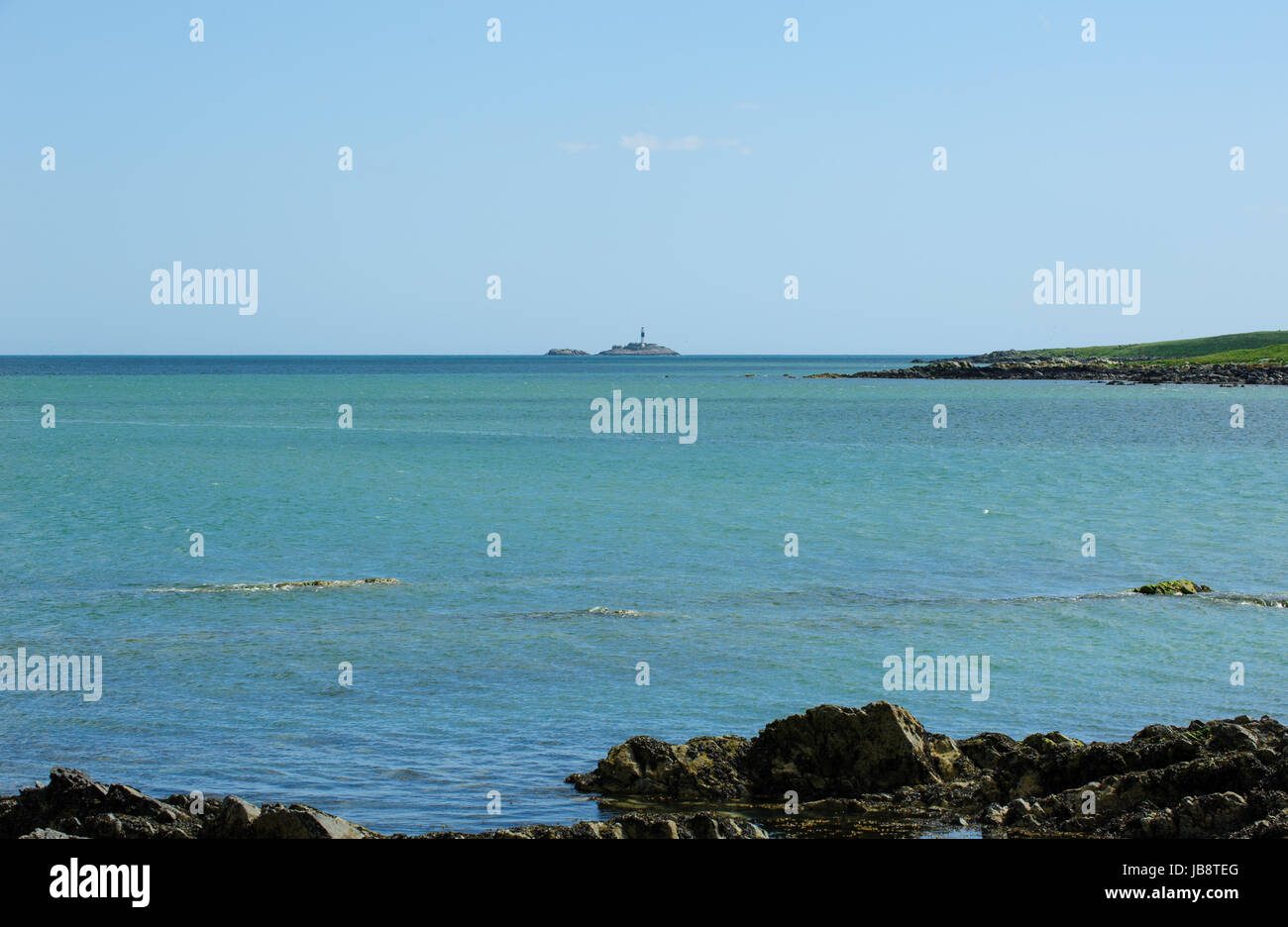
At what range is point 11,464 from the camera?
2420 inches

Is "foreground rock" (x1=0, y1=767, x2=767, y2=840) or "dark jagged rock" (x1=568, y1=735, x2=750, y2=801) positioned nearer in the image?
"foreground rock" (x1=0, y1=767, x2=767, y2=840)

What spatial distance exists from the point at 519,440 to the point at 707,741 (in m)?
64.7

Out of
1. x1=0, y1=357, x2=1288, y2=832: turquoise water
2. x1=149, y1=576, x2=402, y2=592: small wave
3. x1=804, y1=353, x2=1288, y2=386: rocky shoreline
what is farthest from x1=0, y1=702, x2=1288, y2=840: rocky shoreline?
x1=804, y1=353, x2=1288, y2=386: rocky shoreline

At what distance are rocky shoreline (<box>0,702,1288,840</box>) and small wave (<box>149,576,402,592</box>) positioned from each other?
14.5 meters

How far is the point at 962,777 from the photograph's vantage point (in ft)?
45.4

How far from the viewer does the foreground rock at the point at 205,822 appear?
10750mm

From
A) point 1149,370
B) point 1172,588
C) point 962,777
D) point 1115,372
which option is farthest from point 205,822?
point 1115,372

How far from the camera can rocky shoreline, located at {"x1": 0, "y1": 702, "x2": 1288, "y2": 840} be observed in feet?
36.9

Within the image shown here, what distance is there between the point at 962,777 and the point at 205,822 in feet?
25.6

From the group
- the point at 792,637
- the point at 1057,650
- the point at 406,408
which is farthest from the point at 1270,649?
the point at 406,408

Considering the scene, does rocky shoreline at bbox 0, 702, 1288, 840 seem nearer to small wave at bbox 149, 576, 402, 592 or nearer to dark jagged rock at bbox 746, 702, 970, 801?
dark jagged rock at bbox 746, 702, 970, 801

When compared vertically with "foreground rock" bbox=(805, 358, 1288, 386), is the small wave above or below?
below

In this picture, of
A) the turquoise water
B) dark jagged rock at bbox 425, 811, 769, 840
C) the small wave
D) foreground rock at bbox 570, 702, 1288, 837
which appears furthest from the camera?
the small wave
